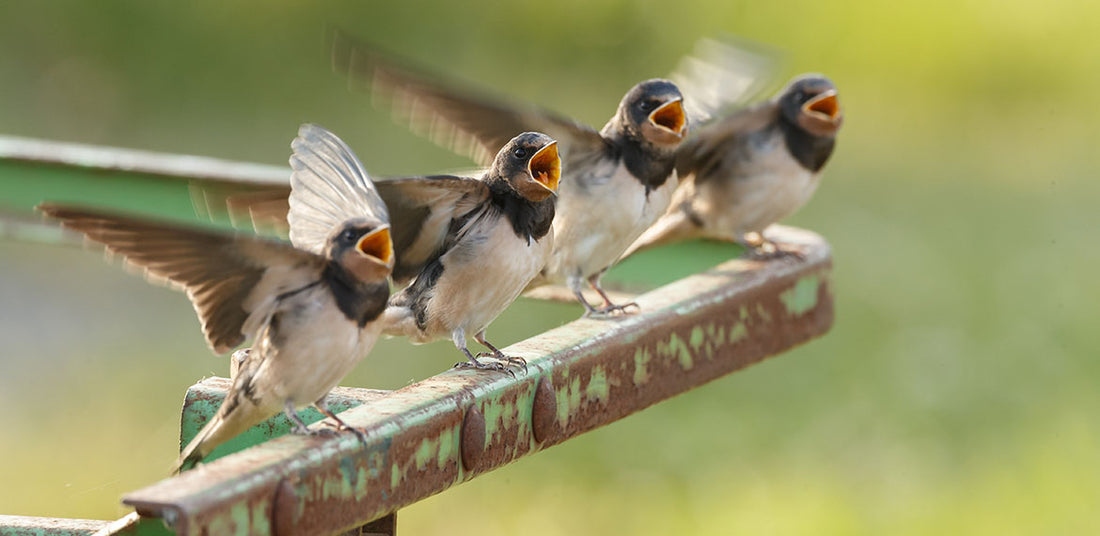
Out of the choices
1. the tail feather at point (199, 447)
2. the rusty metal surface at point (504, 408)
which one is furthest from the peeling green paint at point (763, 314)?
the tail feather at point (199, 447)

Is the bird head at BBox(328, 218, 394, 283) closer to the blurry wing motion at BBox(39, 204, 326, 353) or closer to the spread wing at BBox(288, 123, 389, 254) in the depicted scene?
the blurry wing motion at BBox(39, 204, 326, 353)

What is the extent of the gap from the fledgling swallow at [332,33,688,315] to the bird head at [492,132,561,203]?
1.59 ft

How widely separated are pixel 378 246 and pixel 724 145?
245cm

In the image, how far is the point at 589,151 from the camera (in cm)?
411

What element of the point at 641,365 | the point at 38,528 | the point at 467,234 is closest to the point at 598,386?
the point at 641,365

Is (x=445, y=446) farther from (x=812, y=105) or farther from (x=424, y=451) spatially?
(x=812, y=105)

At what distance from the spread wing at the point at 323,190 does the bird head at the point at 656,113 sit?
116 cm

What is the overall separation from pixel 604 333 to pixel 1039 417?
4.32 meters

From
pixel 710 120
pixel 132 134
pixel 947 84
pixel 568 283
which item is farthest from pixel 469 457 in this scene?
pixel 132 134

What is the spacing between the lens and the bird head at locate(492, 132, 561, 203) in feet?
10.8

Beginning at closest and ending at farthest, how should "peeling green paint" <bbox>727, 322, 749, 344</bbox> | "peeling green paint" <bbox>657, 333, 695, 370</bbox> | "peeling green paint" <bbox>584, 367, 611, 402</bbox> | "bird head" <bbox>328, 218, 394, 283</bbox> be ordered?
"bird head" <bbox>328, 218, 394, 283</bbox> < "peeling green paint" <bbox>584, 367, 611, 402</bbox> < "peeling green paint" <bbox>657, 333, 695, 370</bbox> < "peeling green paint" <bbox>727, 322, 749, 344</bbox>

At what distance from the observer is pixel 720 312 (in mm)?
3396

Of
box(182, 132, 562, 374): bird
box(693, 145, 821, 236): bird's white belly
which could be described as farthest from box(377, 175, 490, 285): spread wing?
box(693, 145, 821, 236): bird's white belly

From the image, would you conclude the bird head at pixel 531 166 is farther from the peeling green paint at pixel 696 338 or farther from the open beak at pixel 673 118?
the open beak at pixel 673 118
